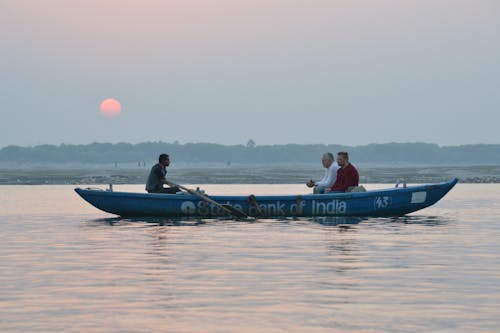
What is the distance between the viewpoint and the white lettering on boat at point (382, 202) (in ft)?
94.1

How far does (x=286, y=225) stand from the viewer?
83.0ft

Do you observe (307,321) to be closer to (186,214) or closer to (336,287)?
(336,287)

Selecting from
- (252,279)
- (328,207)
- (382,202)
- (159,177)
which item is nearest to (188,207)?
(159,177)

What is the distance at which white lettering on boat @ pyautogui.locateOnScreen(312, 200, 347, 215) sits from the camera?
28203 millimetres

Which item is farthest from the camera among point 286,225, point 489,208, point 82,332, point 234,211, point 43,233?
point 489,208

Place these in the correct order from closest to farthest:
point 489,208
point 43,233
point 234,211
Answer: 1. point 43,233
2. point 234,211
3. point 489,208

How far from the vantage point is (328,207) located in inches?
1112

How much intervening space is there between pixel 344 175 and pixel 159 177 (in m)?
5.23

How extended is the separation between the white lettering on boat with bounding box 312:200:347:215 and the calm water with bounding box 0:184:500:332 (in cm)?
351

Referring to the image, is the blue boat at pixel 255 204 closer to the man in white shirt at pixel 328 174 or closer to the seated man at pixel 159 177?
the seated man at pixel 159 177

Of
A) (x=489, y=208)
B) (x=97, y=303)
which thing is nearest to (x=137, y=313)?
(x=97, y=303)

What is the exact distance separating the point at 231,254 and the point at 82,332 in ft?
25.0

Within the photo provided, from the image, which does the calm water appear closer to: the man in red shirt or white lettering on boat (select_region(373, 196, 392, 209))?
the man in red shirt


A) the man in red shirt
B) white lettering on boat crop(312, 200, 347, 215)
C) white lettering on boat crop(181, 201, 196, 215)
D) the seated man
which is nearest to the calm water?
white lettering on boat crop(312, 200, 347, 215)
